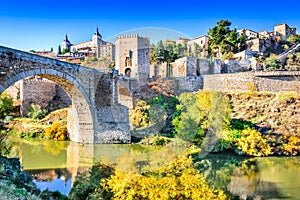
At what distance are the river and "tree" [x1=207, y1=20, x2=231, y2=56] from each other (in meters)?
13.3

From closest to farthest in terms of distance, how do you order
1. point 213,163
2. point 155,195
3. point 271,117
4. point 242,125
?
point 155,195 < point 213,163 < point 242,125 < point 271,117

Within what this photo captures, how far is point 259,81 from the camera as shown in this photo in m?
15.7

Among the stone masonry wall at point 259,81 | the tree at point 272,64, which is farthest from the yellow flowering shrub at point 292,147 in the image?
the tree at point 272,64

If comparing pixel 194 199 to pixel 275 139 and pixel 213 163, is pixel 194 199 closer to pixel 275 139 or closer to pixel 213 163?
pixel 213 163

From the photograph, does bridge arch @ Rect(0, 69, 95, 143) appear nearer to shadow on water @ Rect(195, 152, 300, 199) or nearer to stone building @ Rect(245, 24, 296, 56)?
shadow on water @ Rect(195, 152, 300, 199)

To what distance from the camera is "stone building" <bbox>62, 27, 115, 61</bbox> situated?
2572 centimetres

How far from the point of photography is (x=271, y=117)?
1208cm

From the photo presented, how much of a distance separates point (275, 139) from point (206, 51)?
12548 mm

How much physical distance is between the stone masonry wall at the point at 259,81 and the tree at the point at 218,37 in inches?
247

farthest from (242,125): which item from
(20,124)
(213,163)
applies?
(20,124)

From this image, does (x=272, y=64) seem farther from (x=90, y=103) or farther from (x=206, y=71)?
(x=90, y=103)

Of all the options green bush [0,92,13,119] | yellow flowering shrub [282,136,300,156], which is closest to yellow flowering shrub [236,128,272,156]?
yellow flowering shrub [282,136,300,156]

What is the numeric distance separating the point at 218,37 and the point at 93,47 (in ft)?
61.1

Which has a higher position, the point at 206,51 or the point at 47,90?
the point at 206,51
